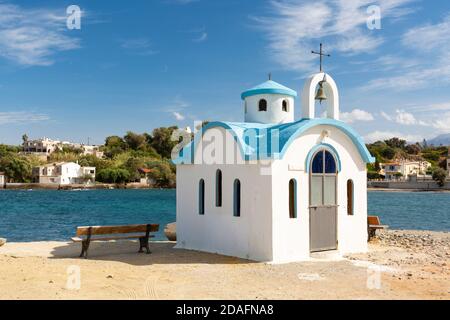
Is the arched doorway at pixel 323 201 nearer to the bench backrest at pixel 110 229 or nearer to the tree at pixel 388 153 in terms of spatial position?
the bench backrest at pixel 110 229

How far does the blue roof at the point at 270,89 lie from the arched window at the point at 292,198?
4.24 metres

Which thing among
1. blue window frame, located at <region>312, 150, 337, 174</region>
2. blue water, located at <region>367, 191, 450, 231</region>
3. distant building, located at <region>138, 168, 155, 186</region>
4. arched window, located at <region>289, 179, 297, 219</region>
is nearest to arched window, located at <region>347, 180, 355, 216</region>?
blue window frame, located at <region>312, 150, 337, 174</region>

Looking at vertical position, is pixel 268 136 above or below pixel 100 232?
above

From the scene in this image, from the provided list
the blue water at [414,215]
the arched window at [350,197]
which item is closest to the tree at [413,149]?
the blue water at [414,215]

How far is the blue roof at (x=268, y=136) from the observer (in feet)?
43.3

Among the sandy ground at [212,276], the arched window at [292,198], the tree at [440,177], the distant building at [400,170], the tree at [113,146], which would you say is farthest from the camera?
the tree at [113,146]

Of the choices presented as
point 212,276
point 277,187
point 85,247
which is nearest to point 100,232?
point 85,247

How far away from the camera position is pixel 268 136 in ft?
45.2

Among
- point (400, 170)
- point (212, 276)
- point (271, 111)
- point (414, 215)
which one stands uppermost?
point (271, 111)

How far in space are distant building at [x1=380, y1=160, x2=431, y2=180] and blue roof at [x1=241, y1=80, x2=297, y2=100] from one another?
11872 centimetres

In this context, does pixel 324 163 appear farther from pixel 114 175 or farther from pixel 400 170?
pixel 400 170

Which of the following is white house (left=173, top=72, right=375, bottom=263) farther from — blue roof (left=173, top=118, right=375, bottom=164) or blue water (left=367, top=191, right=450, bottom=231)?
blue water (left=367, top=191, right=450, bottom=231)

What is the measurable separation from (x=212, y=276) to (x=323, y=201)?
4624 millimetres

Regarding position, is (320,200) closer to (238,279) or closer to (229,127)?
(229,127)
